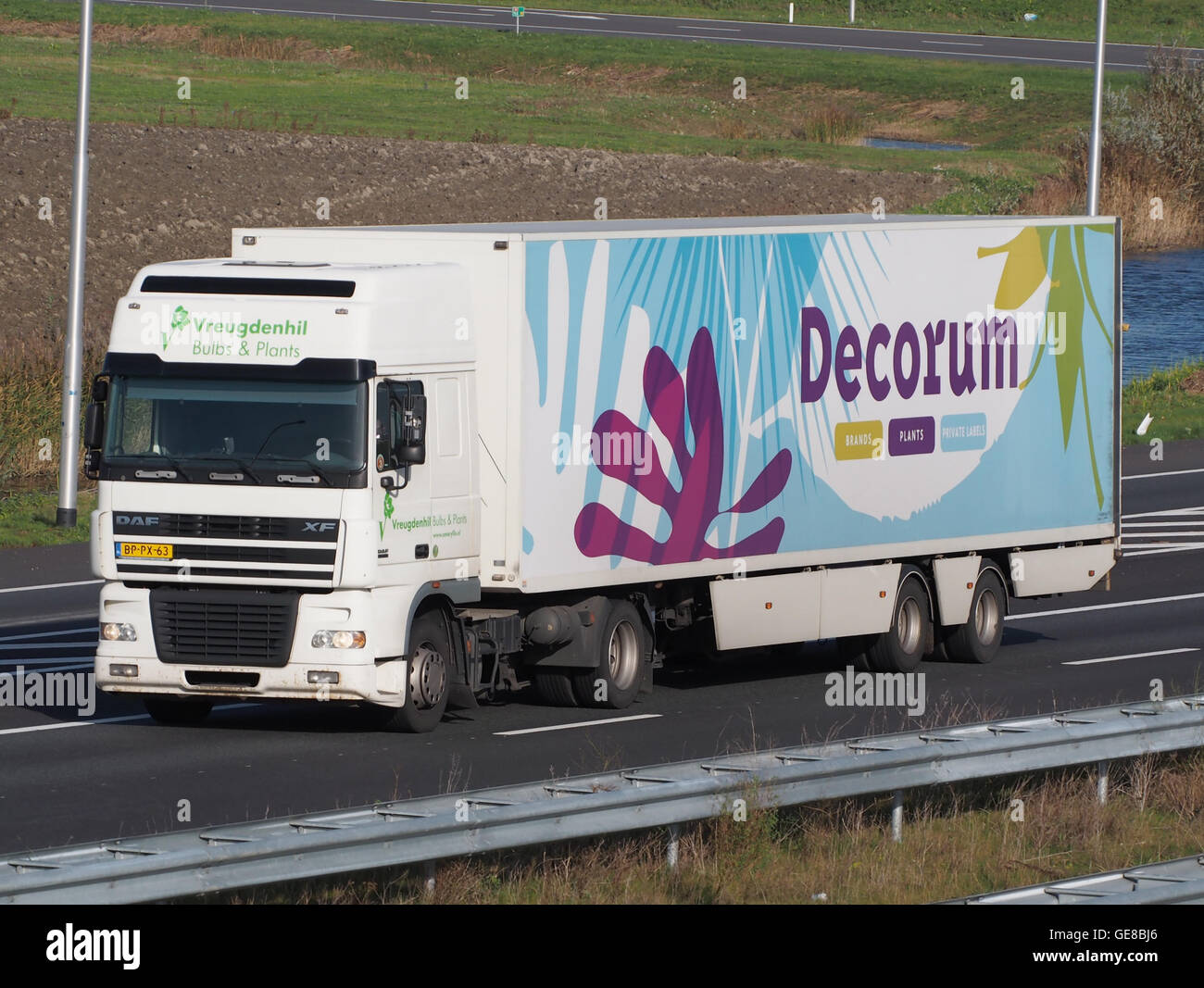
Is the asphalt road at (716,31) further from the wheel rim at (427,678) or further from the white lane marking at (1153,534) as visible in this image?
the wheel rim at (427,678)

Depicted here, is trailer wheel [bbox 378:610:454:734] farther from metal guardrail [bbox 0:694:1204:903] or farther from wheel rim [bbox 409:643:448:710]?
metal guardrail [bbox 0:694:1204:903]

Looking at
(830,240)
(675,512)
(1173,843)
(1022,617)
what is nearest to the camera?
(1173,843)

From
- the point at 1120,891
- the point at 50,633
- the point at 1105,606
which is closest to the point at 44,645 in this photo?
the point at 50,633

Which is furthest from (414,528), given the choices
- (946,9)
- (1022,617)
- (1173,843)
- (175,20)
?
(946,9)

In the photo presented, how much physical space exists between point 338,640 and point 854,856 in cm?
472

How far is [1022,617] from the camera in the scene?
2438 cm

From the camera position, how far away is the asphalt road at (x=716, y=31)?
74.8 metres

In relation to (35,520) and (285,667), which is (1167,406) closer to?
(35,520)

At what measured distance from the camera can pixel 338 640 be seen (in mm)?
16000

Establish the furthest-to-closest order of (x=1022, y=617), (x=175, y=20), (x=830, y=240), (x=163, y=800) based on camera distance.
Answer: (x=175, y=20) → (x=1022, y=617) → (x=830, y=240) → (x=163, y=800)
